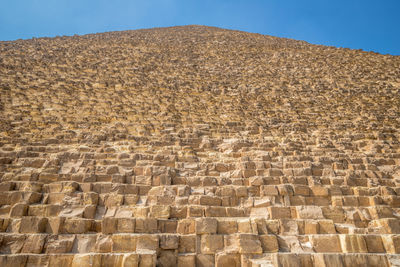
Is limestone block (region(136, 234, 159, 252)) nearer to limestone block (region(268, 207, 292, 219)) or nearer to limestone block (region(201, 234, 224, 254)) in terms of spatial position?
limestone block (region(201, 234, 224, 254))

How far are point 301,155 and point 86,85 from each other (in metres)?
7.09

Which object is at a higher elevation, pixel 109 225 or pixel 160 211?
pixel 160 211

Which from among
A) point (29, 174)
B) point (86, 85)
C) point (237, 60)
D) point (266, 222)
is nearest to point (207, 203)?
point (266, 222)

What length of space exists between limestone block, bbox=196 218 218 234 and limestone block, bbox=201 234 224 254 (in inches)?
2.4

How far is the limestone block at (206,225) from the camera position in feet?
11.3

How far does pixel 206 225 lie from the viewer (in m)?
3.47

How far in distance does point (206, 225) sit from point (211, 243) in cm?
23

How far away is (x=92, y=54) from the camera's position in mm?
12422

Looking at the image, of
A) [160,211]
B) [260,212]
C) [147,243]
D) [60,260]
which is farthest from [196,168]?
A: [60,260]

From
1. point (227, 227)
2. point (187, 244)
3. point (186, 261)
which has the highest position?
point (227, 227)

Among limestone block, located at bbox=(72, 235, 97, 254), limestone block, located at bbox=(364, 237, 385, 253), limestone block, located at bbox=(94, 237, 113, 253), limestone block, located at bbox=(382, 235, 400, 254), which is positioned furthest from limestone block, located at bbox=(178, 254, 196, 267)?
limestone block, located at bbox=(382, 235, 400, 254)

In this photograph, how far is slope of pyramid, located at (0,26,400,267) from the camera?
3271 millimetres

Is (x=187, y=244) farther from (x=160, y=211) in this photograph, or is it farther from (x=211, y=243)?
(x=160, y=211)

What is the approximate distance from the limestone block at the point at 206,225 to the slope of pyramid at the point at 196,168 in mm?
18
